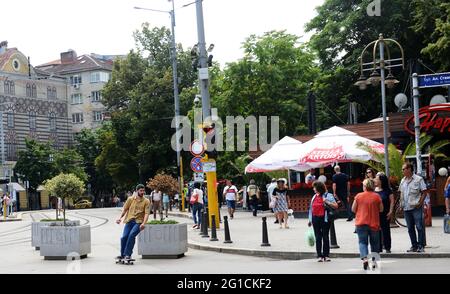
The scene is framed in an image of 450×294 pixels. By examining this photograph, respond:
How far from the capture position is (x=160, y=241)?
55.0 ft

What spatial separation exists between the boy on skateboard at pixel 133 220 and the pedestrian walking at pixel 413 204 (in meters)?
5.51

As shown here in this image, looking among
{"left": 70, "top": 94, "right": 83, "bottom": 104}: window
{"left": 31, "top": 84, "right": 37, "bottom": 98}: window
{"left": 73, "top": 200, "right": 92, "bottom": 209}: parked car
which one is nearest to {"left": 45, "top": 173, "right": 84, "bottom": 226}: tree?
{"left": 73, "top": 200, "right": 92, "bottom": 209}: parked car

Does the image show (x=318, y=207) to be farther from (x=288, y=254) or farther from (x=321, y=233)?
(x=288, y=254)

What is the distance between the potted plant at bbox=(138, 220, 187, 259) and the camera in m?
16.7

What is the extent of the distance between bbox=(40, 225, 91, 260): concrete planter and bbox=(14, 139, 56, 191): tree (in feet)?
206

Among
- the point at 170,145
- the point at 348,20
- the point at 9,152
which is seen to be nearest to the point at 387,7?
the point at 348,20

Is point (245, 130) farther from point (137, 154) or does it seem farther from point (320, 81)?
point (137, 154)

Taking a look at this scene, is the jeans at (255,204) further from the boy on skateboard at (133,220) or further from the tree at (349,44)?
the boy on skateboard at (133,220)

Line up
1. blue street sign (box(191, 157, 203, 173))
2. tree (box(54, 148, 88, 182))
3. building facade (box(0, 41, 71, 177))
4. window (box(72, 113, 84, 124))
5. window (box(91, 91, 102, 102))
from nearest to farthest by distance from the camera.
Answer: blue street sign (box(191, 157, 203, 173)) → tree (box(54, 148, 88, 182)) → building facade (box(0, 41, 71, 177)) → window (box(72, 113, 84, 124)) → window (box(91, 91, 102, 102))

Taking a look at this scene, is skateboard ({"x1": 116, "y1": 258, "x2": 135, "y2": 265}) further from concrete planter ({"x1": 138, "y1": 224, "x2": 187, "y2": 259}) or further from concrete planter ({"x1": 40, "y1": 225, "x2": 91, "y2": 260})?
concrete planter ({"x1": 40, "y1": 225, "x2": 91, "y2": 260})

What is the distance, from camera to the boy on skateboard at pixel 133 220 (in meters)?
15.5

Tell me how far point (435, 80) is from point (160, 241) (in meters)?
7.83

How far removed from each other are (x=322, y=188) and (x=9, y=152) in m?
73.3
